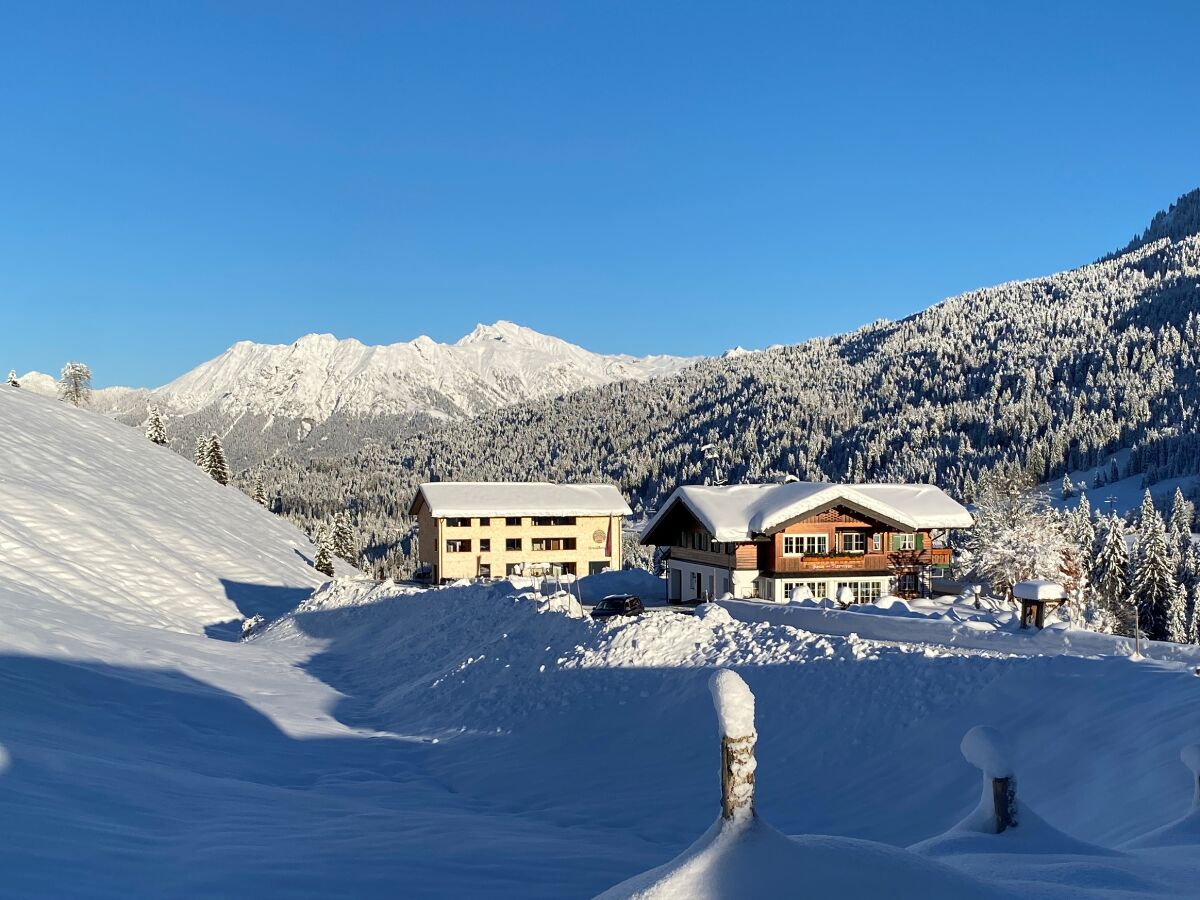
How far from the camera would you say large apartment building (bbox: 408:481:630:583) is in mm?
64062

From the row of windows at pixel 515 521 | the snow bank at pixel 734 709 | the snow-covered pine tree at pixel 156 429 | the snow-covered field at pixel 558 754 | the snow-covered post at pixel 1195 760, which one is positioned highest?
the snow-covered pine tree at pixel 156 429

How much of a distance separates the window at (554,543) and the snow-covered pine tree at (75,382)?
209 feet

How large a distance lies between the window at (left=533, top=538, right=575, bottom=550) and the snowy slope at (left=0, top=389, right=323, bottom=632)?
1650 cm

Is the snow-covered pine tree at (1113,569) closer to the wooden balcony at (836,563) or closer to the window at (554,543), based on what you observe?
the wooden balcony at (836,563)

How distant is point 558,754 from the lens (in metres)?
18.5

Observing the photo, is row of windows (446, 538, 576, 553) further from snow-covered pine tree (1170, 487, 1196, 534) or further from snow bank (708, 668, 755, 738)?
snow-covered pine tree (1170, 487, 1196, 534)

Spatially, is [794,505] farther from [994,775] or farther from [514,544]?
[994,775]

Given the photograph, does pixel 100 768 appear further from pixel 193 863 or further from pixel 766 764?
pixel 766 764

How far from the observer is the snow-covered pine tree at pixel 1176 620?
218ft

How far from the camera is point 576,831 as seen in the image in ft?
43.6

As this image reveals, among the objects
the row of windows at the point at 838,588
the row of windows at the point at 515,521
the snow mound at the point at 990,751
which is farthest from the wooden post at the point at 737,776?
the row of windows at the point at 515,521

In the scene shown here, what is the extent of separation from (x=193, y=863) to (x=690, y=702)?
11.0 metres

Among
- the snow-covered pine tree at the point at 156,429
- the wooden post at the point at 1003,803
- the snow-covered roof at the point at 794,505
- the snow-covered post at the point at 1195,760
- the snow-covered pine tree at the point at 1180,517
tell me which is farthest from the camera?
the snow-covered pine tree at the point at 1180,517

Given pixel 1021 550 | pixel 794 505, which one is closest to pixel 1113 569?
pixel 1021 550
